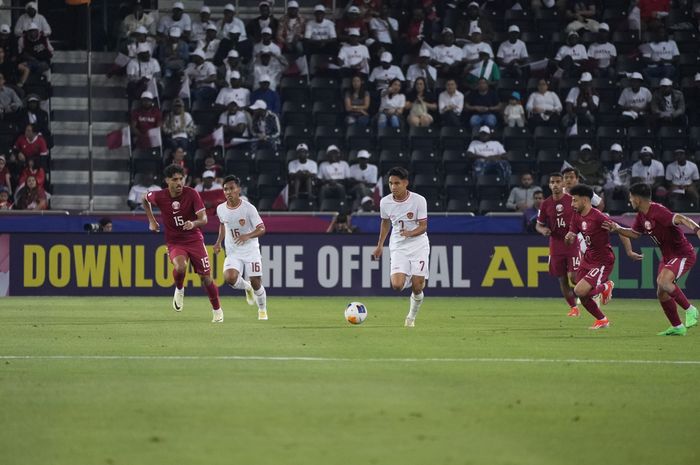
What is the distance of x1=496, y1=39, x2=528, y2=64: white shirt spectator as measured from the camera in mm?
32938

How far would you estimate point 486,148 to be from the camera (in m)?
30.4

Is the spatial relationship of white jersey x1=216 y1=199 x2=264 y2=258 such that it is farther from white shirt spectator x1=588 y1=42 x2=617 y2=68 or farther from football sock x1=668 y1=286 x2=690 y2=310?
white shirt spectator x1=588 y1=42 x2=617 y2=68

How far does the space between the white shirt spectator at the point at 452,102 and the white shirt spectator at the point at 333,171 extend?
3.28 m

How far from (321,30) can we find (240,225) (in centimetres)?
1251

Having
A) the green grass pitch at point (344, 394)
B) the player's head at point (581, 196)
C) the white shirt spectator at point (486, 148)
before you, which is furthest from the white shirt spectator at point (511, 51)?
the green grass pitch at point (344, 394)

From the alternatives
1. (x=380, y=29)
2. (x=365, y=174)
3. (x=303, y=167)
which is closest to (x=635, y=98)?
(x=380, y=29)

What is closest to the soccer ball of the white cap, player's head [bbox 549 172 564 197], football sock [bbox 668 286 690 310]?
football sock [bbox 668 286 690 310]

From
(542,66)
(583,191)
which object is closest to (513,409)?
(583,191)

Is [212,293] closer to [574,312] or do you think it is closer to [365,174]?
[574,312]

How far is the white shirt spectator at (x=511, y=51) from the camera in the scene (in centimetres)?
3294

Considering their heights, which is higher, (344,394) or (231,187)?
(231,187)

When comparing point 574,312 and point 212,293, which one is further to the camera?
point 574,312

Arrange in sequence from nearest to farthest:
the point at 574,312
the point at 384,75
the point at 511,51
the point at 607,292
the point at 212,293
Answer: the point at 212,293 < the point at 607,292 < the point at 574,312 < the point at 384,75 < the point at 511,51

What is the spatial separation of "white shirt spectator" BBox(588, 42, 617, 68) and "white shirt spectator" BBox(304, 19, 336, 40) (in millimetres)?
6669
